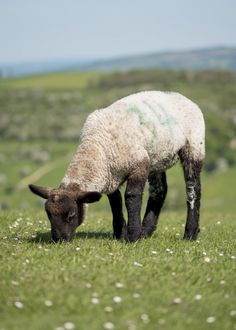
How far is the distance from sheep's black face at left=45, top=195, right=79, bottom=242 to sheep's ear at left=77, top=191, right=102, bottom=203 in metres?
0.16

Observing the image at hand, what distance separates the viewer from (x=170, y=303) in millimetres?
7902

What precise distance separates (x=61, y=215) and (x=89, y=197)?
681 mm

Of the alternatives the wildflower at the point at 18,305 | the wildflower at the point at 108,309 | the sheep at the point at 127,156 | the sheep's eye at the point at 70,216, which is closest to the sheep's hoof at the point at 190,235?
the sheep at the point at 127,156

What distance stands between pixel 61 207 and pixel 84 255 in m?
1.58

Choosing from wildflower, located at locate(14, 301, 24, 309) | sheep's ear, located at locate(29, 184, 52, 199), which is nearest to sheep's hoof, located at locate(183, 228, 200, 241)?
sheep's ear, located at locate(29, 184, 52, 199)

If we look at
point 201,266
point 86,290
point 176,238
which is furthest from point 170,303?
point 176,238

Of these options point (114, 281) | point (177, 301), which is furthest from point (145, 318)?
point (114, 281)

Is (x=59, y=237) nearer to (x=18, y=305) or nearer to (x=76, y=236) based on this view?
(x=76, y=236)

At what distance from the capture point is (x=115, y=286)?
8312 millimetres

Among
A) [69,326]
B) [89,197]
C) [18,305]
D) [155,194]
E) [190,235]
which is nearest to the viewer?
[69,326]

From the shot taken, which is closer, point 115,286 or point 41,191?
point 115,286

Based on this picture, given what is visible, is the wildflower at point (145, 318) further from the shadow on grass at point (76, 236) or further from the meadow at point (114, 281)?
the shadow on grass at point (76, 236)

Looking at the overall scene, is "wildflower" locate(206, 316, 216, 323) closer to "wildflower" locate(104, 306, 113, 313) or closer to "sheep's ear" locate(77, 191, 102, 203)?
"wildflower" locate(104, 306, 113, 313)

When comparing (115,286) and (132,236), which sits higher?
(115,286)
